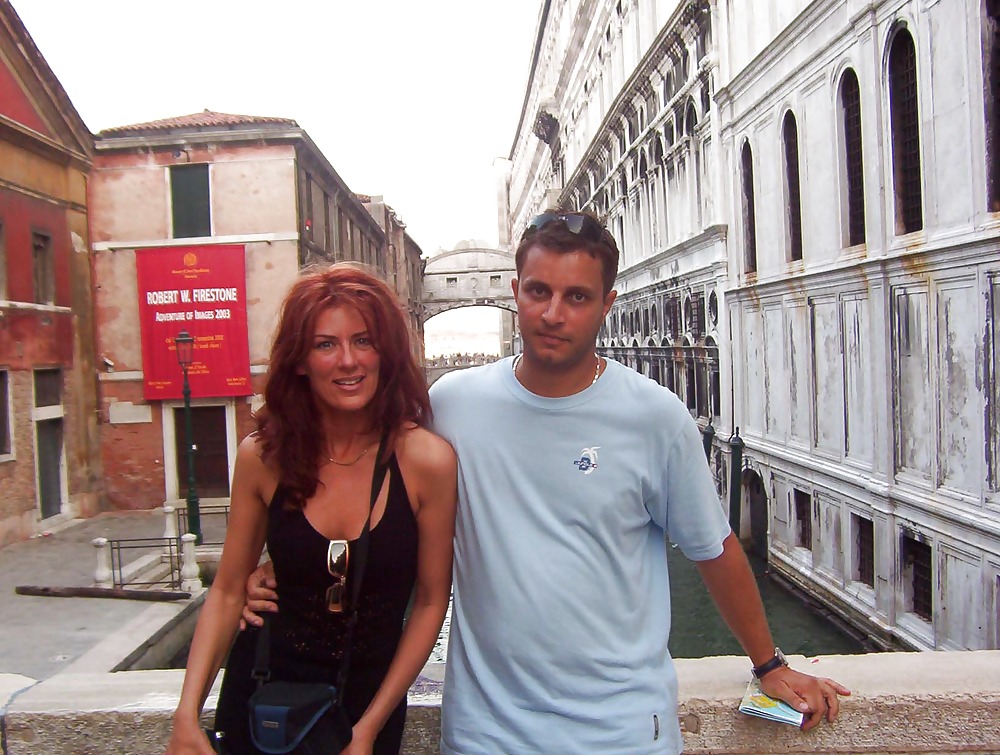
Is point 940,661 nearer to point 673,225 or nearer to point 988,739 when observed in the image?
point 988,739

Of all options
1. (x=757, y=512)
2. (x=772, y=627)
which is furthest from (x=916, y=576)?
(x=757, y=512)

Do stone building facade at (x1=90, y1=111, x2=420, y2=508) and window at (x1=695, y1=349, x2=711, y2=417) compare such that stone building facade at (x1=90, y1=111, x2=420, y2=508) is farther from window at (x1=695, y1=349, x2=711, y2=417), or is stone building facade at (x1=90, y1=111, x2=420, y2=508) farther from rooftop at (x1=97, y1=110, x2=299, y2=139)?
window at (x1=695, y1=349, x2=711, y2=417)

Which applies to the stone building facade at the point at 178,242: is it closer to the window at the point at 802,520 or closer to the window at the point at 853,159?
the window at the point at 802,520

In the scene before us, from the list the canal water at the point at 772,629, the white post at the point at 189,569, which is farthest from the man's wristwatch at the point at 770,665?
the white post at the point at 189,569

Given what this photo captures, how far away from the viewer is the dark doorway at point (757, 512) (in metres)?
14.6

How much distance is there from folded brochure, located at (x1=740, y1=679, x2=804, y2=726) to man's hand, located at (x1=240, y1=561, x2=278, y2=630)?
1.21 metres

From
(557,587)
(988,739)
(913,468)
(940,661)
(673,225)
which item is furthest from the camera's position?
(673,225)

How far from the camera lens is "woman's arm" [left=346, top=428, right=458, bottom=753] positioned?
6.00 ft

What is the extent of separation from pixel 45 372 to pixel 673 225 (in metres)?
13.9

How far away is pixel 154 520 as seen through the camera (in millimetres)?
17109

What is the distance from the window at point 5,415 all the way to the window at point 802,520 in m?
13.3

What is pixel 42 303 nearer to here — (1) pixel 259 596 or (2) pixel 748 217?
(2) pixel 748 217

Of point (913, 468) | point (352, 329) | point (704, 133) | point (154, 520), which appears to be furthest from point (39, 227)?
point (352, 329)

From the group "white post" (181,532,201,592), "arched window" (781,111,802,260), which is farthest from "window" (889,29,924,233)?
"white post" (181,532,201,592)
